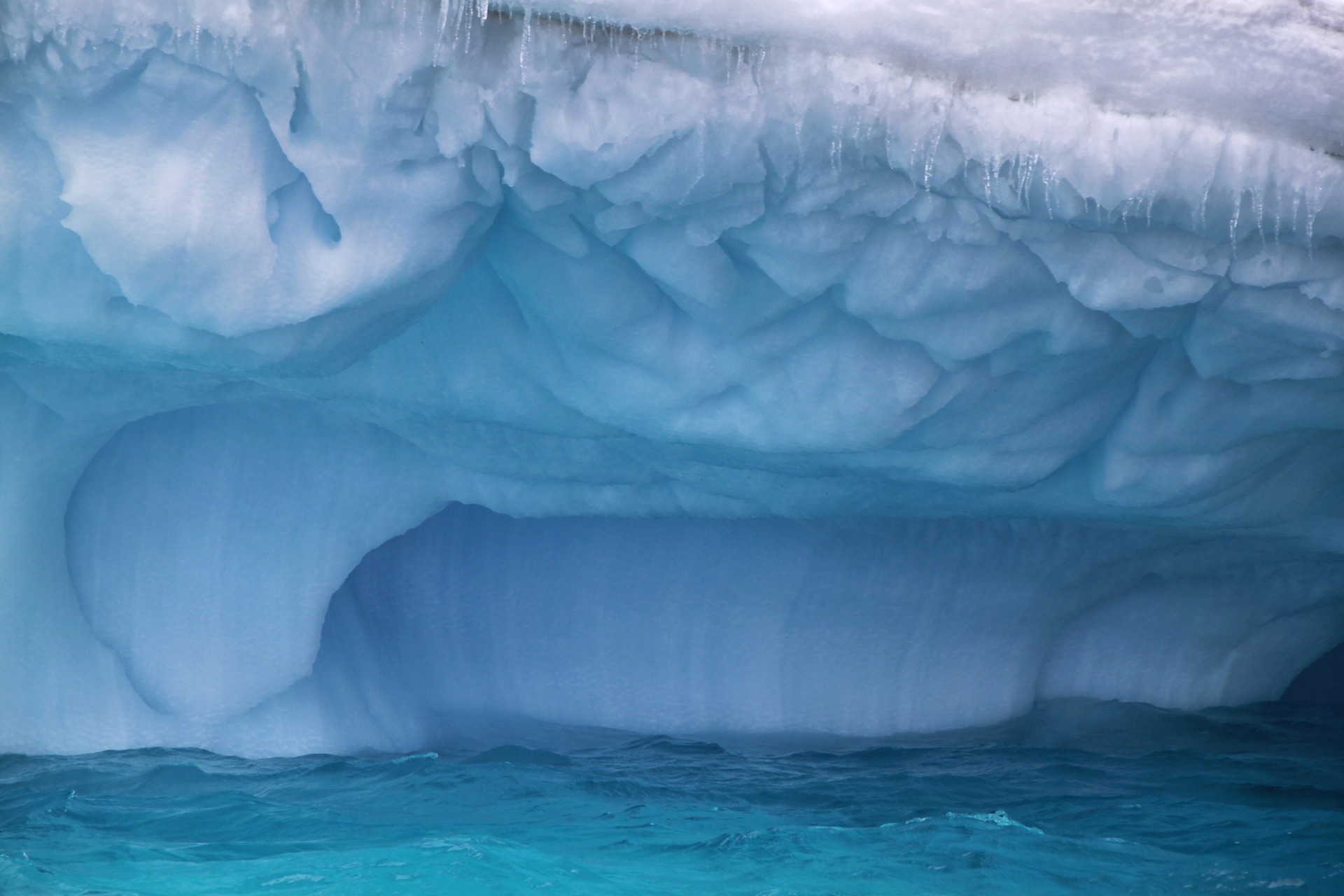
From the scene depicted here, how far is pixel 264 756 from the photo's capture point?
3969 millimetres

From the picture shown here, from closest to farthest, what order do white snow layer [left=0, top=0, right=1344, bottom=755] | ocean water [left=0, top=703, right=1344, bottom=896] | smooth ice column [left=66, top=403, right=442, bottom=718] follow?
white snow layer [left=0, top=0, right=1344, bottom=755] → ocean water [left=0, top=703, right=1344, bottom=896] → smooth ice column [left=66, top=403, right=442, bottom=718]

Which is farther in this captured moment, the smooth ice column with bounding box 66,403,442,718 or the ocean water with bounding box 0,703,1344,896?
the smooth ice column with bounding box 66,403,442,718

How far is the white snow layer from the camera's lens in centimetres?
247

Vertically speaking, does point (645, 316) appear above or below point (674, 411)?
above

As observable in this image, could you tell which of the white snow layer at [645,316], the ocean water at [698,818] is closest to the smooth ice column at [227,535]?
the white snow layer at [645,316]

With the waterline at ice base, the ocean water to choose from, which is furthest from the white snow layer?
the ocean water

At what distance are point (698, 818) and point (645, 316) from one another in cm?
148

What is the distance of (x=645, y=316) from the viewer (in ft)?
9.61

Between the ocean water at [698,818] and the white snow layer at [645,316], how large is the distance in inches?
17.3

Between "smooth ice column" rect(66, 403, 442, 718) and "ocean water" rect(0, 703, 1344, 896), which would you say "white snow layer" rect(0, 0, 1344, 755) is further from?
"ocean water" rect(0, 703, 1344, 896)

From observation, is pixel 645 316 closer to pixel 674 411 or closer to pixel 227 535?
pixel 674 411

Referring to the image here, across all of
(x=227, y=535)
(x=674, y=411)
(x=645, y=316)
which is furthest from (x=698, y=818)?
(x=227, y=535)

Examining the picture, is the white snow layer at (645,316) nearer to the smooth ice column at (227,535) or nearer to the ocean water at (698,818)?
the smooth ice column at (227,535)

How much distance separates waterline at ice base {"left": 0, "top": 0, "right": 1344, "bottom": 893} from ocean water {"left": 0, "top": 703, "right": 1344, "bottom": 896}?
0.10 ft
